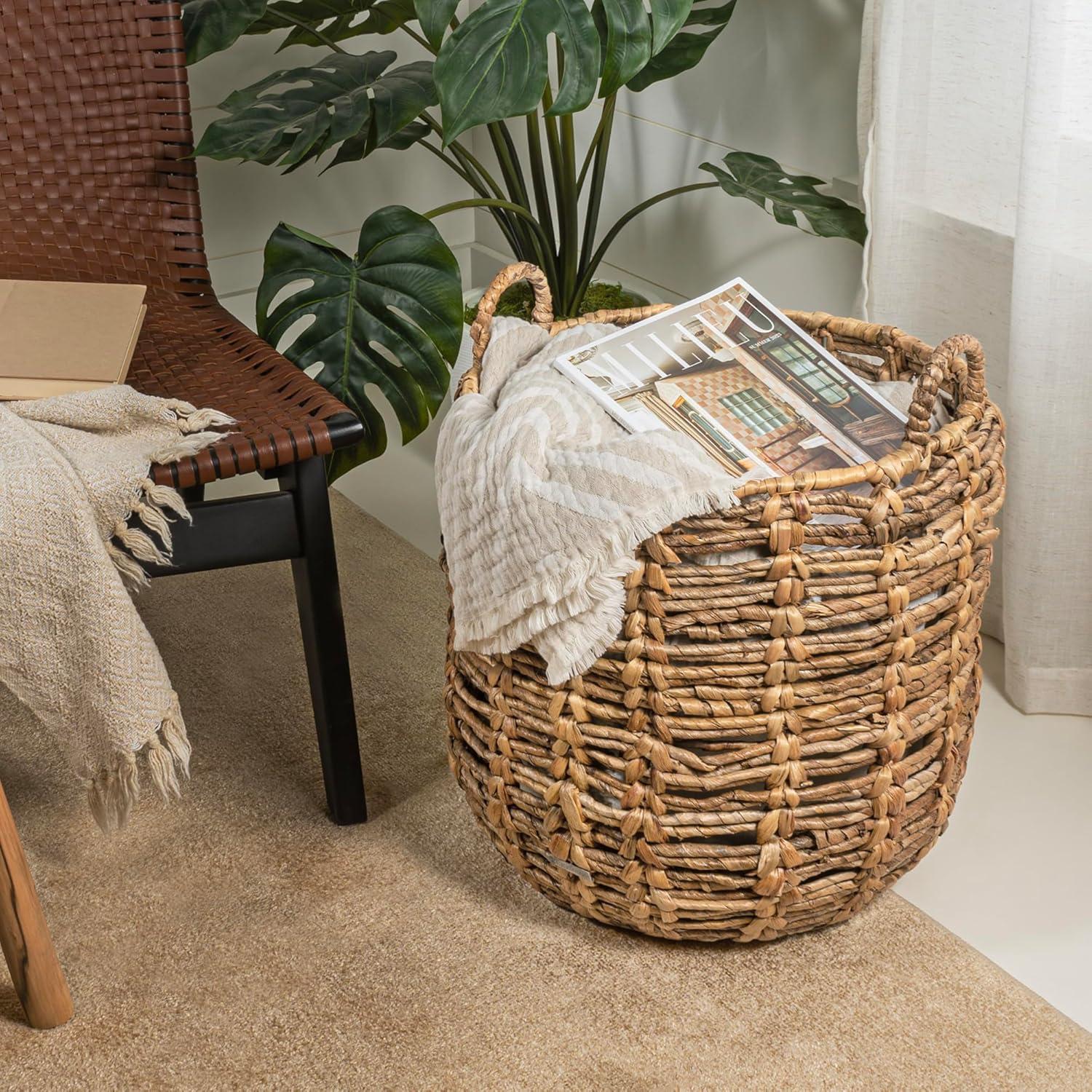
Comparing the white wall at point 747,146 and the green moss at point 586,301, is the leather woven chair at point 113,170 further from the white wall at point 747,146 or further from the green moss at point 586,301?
the white wall at point 747,146

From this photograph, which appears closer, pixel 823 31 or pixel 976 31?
pixel 976 31

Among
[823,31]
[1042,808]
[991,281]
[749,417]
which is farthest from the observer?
[823,31]

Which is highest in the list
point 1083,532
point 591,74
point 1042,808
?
point 591,74

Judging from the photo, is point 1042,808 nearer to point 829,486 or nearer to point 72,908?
point 829,486

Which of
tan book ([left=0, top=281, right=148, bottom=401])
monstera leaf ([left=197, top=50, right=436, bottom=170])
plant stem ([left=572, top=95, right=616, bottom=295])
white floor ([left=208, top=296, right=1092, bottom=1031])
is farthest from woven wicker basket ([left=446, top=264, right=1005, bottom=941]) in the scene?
plant stem ([left=572, top=95, right=616, bottom=295])

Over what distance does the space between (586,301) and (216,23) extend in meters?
A: 0.64

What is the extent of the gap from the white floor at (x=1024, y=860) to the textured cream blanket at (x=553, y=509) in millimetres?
491

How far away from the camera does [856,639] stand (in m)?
0.90

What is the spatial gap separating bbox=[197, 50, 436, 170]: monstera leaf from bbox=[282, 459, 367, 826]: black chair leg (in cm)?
46

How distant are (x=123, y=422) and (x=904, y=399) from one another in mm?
694

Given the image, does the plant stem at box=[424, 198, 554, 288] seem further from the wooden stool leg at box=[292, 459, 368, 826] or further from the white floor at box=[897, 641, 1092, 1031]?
the white floor at box=[897, 641, 1092, 1031]

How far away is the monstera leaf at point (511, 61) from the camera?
1105mm

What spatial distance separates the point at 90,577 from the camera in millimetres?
989

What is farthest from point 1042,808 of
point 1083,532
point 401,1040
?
point 401,1040
